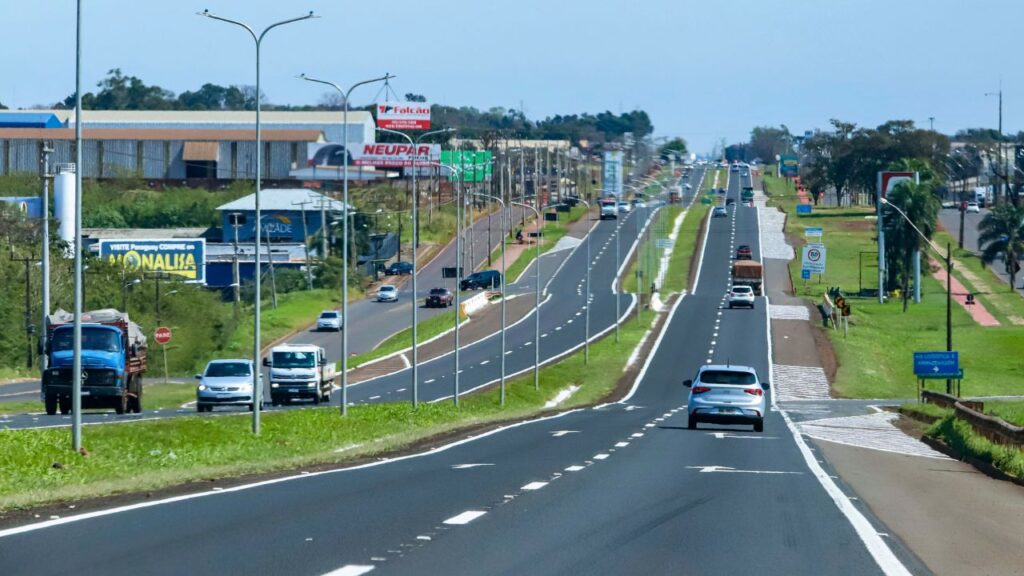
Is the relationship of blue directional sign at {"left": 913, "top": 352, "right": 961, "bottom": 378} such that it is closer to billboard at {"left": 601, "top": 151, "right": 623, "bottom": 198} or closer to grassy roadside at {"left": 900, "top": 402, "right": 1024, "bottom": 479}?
grassy roadside at {"left": 900, "top": 402, "right": 1024, "bottom": 479}

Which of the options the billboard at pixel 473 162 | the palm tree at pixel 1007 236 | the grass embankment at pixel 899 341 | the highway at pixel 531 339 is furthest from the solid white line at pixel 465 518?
the billboard at pixel 473 162

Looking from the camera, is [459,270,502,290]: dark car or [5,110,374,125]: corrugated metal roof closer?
[459,270,502,290]: dark car

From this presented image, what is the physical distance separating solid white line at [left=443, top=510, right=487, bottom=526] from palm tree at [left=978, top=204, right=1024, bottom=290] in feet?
377

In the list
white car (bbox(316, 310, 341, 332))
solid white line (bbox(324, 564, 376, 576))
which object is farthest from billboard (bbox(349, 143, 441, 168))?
solid white line (bbox(324, 564, 376, 576))

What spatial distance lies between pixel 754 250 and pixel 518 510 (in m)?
128

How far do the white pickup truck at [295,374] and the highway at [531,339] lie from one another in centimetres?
439

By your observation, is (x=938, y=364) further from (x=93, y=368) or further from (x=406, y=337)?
(x=406, y=337)

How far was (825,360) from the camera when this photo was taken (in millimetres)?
82562

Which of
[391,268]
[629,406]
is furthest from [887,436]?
[391,268]

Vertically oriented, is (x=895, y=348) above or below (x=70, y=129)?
below

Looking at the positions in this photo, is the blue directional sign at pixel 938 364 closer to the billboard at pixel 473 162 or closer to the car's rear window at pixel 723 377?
the car's rear window at pixel 723 377

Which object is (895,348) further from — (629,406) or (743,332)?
(629,406)

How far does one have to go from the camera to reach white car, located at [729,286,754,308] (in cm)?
10511

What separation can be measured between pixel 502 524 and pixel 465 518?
54 centimetres
